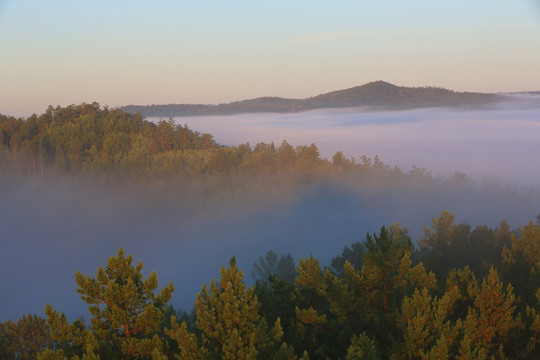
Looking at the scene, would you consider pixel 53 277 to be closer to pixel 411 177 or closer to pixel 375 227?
pixel 375 227

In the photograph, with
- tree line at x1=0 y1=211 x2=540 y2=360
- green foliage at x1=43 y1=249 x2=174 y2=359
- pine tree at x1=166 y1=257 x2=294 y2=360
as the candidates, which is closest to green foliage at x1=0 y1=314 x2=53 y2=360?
tree line at x1=0 y1=211 x2=540 y2=360

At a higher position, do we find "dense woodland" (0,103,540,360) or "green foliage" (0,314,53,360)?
"dense woodland" (0,103,540,360)

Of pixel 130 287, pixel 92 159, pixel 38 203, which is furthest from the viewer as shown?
pixel 38 203

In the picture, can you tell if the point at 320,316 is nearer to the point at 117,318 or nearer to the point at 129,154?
the point at 117,318

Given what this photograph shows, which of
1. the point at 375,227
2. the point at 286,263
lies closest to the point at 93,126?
the point at 375,227

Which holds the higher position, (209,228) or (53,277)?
(209,228)

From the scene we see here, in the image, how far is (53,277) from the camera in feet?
456

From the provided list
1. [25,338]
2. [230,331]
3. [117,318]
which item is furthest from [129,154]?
[230,331]

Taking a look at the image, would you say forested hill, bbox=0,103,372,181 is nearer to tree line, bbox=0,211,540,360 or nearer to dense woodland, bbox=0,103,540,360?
dense woodland, bbox=0,103,540,360

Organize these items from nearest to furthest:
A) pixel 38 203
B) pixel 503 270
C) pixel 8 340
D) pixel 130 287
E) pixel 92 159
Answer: pixel 130 287, pixel 503 270, pixel 8 340, pixel 92 159, pixel 38 203

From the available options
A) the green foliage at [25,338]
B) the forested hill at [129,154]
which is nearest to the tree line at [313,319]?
the green foliage at [25,338]

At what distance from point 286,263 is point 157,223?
100m

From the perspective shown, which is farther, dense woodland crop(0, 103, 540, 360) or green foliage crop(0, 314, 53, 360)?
green foliage crop(0, 314, 53, 360)

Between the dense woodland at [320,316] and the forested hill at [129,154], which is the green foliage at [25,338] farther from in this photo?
the forested hill at [129,154]
